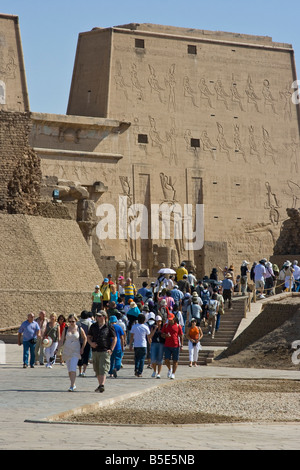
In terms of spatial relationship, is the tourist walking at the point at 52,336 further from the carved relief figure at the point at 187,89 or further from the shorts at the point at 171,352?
the carved relief figure at the point at 187,89

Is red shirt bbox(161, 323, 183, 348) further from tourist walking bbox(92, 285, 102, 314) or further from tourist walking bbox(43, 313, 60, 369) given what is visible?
tourist walking bbox(92, 285, 102, 314)

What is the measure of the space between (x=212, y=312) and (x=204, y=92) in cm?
2193

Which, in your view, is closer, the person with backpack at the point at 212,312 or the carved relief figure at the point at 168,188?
the person with backpack at the point at 212,312

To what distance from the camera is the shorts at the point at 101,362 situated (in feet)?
38.7

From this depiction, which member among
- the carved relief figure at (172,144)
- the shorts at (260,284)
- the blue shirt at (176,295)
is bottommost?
the blue shirt at (176,295)

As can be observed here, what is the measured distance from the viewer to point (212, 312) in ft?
61.5

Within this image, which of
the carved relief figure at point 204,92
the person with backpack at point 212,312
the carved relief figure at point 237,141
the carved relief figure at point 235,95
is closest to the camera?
the person with backpack at point 212,312

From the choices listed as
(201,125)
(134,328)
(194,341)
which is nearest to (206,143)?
(201,125)

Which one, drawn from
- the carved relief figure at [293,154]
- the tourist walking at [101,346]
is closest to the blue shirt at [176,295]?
Result: the tourist walking at [101,346]

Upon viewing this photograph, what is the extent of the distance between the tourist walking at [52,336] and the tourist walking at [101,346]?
390 centimetres

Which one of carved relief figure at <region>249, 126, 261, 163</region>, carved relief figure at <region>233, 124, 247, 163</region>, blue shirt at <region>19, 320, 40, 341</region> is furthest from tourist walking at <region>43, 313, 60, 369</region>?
carved relief figure at <region>249, 126, 261, 163</region>
